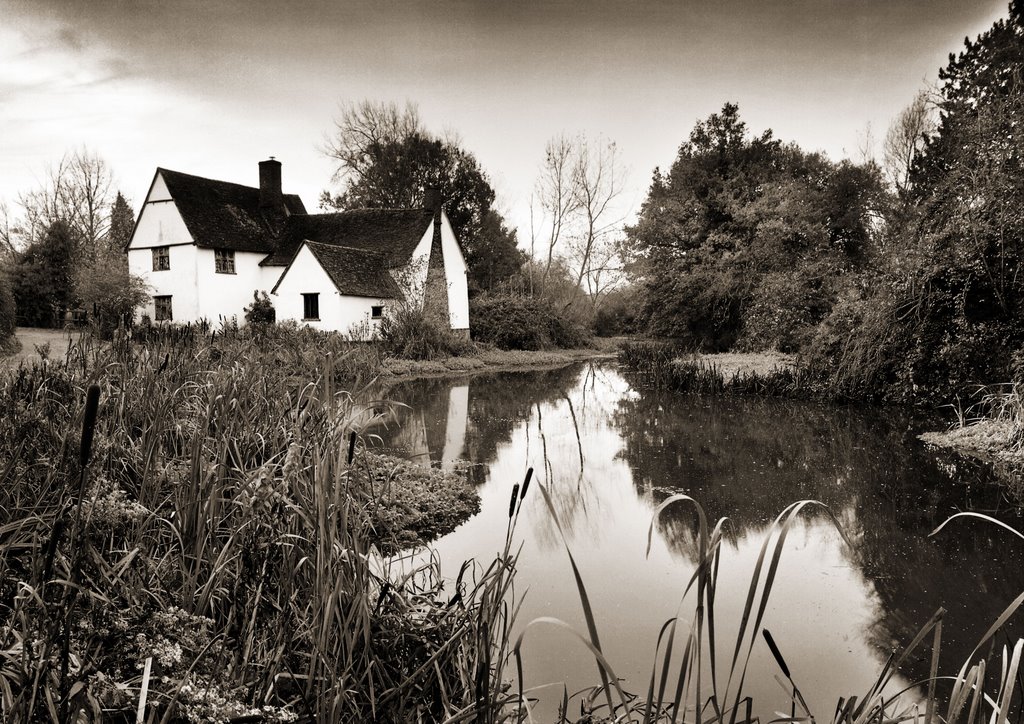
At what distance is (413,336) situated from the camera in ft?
72.6

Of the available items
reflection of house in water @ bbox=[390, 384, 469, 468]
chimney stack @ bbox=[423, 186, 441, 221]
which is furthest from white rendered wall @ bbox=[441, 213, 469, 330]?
reflection of house in water @ bbox=[390, 384, 469, 468]

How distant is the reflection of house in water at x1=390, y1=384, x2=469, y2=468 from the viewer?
8516 mm

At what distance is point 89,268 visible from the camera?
83.3 ft

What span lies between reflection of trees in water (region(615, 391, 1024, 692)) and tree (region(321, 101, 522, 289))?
79.4 ft

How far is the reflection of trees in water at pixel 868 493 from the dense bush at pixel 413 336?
36.7 ft

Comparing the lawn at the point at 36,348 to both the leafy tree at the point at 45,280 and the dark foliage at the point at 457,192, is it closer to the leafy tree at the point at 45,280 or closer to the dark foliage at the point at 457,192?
the leafy tree at the point at 45,280

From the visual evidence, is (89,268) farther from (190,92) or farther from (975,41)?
(975,41)

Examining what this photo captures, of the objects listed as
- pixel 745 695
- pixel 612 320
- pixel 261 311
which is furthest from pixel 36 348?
pixel 612 320

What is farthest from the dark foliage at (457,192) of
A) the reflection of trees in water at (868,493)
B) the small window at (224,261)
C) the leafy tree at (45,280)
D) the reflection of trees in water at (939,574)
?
the reflection of trees in water at (939,574)

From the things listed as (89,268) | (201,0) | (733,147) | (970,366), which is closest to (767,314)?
(733,147)

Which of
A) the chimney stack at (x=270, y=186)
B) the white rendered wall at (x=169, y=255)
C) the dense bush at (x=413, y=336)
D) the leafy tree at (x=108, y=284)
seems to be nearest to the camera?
the dense bush at (x=413, y=336)

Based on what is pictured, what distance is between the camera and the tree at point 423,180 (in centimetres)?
3478

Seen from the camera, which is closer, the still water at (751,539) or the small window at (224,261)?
the still water at (751,539)

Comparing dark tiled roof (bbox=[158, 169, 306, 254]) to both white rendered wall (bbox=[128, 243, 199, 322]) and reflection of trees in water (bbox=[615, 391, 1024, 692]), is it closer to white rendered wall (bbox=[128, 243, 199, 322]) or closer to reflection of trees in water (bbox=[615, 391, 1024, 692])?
white rendered wall (bbox=[128, 243, 199, 322])
